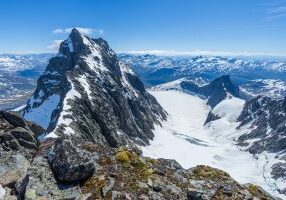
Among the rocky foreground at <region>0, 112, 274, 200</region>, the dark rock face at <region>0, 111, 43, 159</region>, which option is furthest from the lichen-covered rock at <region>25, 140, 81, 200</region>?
the dark rock face at <region>0, 111, 43, 159</region>

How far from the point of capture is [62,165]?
83.9ft

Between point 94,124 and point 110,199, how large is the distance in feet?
578

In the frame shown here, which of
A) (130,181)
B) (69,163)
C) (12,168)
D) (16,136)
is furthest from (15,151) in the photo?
(130,181)

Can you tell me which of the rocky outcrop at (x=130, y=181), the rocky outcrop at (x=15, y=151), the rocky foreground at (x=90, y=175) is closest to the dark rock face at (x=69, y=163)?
the rocky foreground at (x=90, y=175)

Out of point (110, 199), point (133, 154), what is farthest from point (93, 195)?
point (133, 154)

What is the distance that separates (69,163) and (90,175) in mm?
1713

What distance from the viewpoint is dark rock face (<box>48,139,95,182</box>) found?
25266mm

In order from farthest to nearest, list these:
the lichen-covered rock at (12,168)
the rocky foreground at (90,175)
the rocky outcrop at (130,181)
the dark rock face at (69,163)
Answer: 1. the dark rock face at (69,163)
2. the rocky outcrop at (130,181)
3. the rocky foreground at (90,175)
4. the lichen-covered rock at (12,168)

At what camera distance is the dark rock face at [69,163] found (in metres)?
25.3

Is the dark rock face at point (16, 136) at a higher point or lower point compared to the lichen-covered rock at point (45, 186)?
higher

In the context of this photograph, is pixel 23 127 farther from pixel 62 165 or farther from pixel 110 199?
pixel 110 199

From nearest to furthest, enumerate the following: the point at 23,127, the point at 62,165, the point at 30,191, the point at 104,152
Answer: the point at 30,191, the point at 62,165, the point at 104,152, the point at 23,127

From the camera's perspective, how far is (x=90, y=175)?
1032 inches

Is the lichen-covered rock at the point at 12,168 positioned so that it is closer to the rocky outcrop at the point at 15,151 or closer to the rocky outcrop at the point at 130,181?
the rocky outcrop at the point at 15,151
